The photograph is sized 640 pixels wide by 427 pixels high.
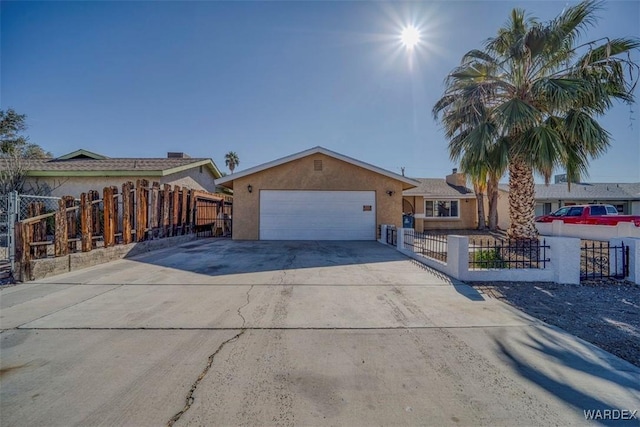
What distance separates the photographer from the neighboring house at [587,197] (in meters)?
20.9

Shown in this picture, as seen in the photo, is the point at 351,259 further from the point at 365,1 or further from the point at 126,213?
the point at 365,1

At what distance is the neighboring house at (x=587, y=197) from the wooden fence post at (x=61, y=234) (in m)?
23.6

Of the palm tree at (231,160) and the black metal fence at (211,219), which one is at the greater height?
the palm tree at (231,160)

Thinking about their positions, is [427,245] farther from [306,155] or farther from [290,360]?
[290,360]

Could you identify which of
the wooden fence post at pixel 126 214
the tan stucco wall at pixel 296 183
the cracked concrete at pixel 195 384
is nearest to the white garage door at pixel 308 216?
the tan stucco wall at pixel 296 183

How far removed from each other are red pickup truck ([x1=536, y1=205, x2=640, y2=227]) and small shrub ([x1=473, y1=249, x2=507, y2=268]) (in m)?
9.53

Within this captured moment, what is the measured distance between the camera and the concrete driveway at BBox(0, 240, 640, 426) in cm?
221

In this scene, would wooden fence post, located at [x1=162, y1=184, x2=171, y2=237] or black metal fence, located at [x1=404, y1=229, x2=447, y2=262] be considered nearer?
black metal fence, located at [x1=404, y1=229, x2=447, y2=262]

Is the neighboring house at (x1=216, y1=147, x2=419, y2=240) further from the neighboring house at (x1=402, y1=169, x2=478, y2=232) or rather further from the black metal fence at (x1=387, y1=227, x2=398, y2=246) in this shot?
the neighboring house at (x1=402, y1=169, x2=478, y2=232)

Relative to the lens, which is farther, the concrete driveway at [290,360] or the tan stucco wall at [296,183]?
the tan stucco wall at [296,183]

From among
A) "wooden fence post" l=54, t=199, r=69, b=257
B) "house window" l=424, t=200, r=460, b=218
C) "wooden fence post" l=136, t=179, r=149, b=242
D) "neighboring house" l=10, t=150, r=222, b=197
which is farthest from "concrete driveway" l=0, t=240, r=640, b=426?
"house window" l=424, t=200, r=460, b=218

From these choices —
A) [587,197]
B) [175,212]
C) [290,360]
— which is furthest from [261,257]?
[587,197]

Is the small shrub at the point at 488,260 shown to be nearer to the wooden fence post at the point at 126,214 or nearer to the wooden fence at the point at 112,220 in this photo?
the wooden fence at the point at 112,220

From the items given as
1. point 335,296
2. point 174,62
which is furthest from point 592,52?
point 174,62
